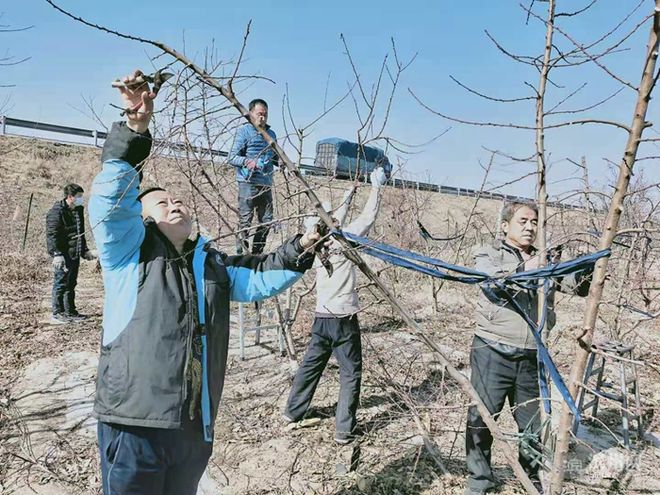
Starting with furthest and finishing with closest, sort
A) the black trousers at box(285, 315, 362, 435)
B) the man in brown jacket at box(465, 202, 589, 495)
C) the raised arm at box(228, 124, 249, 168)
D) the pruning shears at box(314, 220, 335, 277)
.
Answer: the raised arm at box(228, 124, 249, 168), the black trousers at box(285, 315, 362, 435), the man in brown jacket at box(465, 202, 589, 495), the pruning shears at box(314, 220, 335, 277)

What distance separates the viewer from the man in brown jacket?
2672 mm

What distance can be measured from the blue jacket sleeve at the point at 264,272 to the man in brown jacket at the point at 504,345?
1201mm

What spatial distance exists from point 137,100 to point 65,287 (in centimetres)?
546

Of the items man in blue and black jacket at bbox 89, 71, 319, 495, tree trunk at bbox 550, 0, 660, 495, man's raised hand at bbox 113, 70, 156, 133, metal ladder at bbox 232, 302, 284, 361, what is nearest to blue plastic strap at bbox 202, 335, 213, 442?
man in blue and black jacket at bbox 89, 71, 319, 495

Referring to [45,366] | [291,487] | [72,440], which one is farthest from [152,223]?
[45,366]

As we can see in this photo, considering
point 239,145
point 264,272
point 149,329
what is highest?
point 239,145

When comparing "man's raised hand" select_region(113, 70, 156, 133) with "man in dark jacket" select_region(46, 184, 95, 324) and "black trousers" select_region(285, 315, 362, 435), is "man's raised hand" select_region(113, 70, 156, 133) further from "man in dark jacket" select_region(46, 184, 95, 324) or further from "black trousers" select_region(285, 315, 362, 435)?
"man in dark jacket" select_region(46, 184, 95, 324)

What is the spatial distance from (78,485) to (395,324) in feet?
15.7

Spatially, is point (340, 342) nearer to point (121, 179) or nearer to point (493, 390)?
point (493, 390)

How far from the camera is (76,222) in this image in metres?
6.21

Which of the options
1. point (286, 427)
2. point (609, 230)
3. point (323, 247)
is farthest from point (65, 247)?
point (609, 230)

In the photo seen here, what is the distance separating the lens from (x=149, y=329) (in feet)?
5.27

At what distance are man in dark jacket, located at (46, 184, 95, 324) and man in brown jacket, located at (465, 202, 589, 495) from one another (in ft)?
16.7

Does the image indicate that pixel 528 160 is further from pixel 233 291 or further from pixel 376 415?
pixel 376 415
